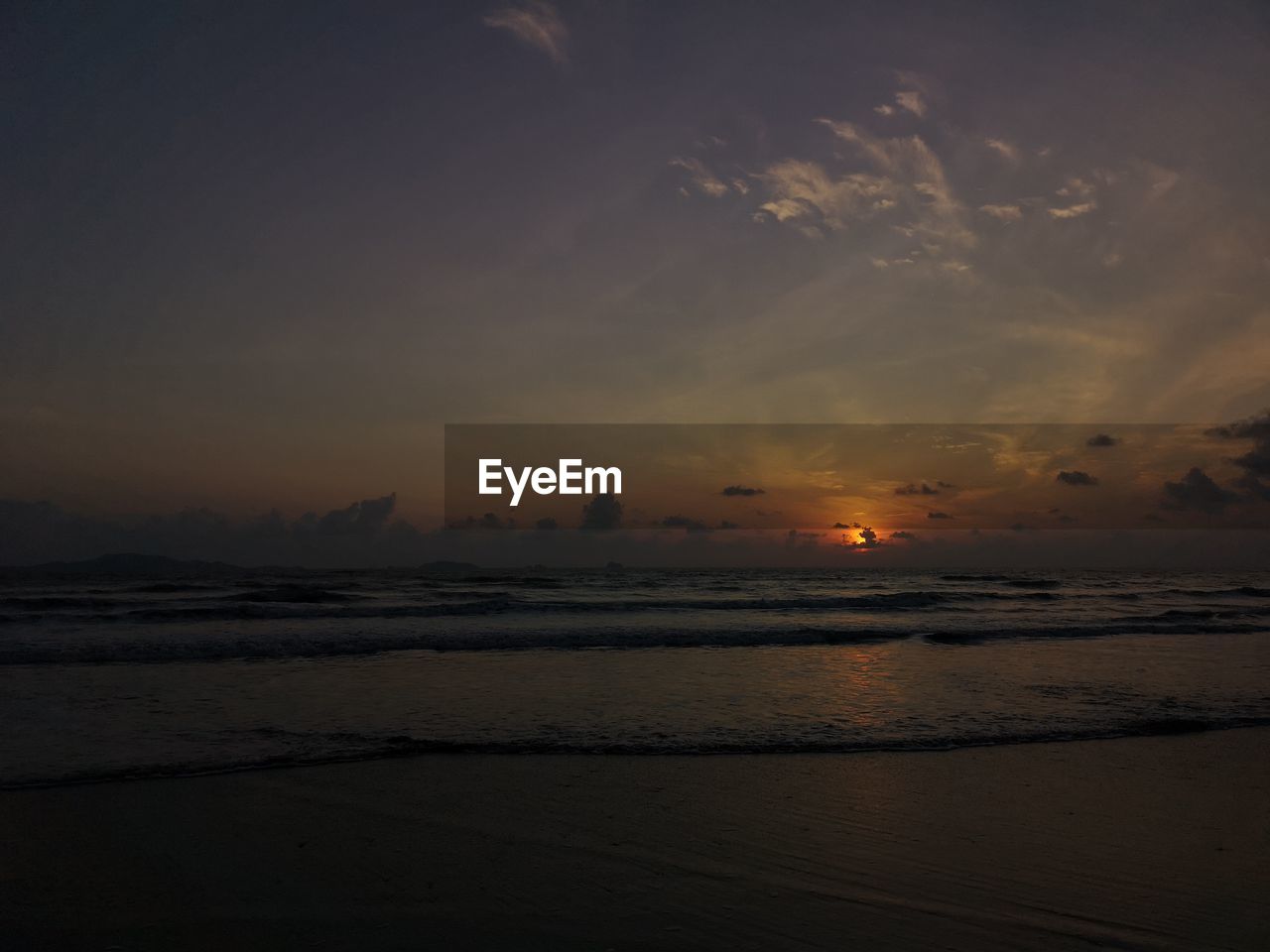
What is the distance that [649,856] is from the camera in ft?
18.9

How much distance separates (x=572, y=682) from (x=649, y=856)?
8.07 m

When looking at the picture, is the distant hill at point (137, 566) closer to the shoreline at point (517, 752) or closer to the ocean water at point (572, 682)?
the ocean water at point (572, 682)

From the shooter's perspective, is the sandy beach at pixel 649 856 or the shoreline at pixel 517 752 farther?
the shoreline at pixel 517 752

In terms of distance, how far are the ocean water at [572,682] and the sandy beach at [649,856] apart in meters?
1.20

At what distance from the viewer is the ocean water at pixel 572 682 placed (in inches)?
366

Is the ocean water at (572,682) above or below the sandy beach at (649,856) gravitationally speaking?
below

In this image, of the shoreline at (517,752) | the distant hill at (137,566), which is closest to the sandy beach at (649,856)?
the shoreline at (517,752)

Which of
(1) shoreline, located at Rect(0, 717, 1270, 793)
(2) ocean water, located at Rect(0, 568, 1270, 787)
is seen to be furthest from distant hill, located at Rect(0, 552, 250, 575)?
(1) shoreline, located at Rect(0, 717, 1270, 793)

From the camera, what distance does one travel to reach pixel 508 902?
198 inches

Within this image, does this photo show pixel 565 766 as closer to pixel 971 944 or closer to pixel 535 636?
pixel 971 944

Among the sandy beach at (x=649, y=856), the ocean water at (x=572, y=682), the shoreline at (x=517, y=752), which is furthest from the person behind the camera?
the ocean water at (x=572, y=682)

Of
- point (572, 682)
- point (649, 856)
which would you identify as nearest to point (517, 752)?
point (649, 856)

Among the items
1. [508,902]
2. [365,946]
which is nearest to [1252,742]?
[508,902]

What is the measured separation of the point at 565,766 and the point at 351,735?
3014mm
